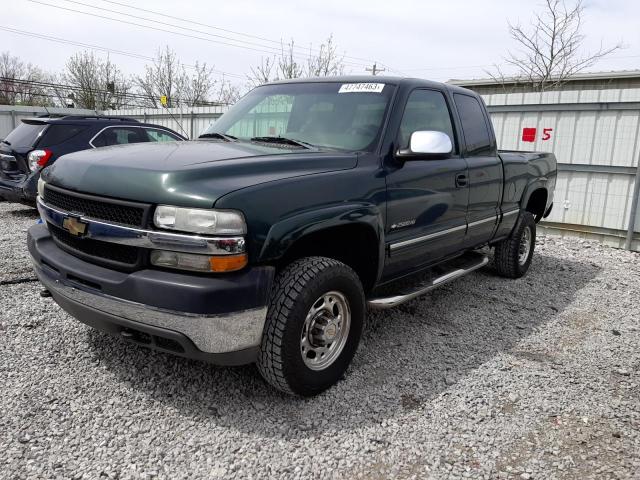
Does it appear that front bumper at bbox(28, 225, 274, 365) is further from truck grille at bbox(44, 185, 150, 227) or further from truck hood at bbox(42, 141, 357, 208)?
truck hood at bbox(42, 141, 357, 208)

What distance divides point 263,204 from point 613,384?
2.64 metres

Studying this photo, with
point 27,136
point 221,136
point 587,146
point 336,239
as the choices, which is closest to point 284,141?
point 221,136

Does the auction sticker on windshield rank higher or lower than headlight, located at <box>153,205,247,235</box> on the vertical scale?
higher

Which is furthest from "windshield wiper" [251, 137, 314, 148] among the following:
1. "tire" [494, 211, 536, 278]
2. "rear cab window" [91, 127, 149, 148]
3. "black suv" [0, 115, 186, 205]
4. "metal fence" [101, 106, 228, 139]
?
"metal fence" [101, 106, 228, 139]

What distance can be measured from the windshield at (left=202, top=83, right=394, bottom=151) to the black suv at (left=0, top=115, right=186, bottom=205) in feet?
13.6

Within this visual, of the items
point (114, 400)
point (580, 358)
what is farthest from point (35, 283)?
point (580, 358)

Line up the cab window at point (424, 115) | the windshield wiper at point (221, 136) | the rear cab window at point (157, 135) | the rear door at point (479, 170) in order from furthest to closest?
the rear cab window at point (157, 135), the rear door at point (479, 170), the windshield wiper at point (221, 136), the cab window at point (424, 115)

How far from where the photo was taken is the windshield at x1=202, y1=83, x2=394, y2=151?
345 cm

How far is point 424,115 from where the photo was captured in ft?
12.7

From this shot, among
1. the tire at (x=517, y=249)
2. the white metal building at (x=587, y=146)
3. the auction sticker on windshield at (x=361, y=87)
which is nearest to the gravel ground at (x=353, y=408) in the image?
the tire at (x=517, y=249)

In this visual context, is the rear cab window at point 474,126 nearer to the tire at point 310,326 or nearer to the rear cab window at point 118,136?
the tire at point 310,326

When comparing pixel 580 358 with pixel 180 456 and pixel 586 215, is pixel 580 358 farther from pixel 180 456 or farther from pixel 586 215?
pixel 586 215

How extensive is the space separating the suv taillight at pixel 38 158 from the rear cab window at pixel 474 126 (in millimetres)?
6149

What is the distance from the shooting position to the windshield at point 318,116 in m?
3.45
